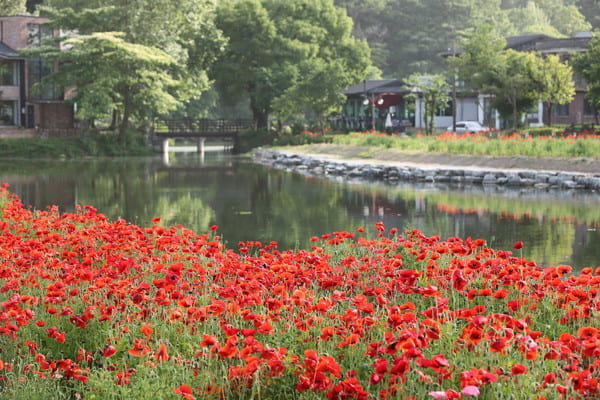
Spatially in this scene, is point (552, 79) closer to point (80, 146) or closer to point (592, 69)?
point (592, 69)

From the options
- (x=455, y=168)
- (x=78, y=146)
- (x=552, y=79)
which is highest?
(x=552, y=79)

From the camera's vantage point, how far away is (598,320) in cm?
668

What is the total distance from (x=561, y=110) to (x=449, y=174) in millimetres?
31740

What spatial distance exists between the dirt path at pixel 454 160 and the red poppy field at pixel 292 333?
19.5m

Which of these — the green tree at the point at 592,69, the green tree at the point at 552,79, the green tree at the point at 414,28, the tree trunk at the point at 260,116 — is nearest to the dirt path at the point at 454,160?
the green tree at the point at 592,69

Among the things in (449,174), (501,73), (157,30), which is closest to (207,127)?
(157,30)

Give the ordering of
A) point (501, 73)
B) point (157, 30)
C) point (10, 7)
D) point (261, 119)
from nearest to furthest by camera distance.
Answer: point (501, 73), point (157, 30), point (261, 119), point (10, 7)

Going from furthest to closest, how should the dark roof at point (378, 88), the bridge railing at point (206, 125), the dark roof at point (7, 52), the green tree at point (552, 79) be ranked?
the bridge railing at point (206, 125), the dark roof at point (378, 88), the dark roof at point (7, 52), the green tree at point (552, 79)

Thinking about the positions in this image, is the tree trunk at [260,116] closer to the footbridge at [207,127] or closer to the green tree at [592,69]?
the footbridge at [207,127]

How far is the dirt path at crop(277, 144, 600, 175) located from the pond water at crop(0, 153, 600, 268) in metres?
3.09

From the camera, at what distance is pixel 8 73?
192 ft

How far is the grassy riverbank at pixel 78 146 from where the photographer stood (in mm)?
49053

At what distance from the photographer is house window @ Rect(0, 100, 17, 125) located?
58625mm

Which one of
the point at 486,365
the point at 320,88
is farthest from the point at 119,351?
the point at 320,88
